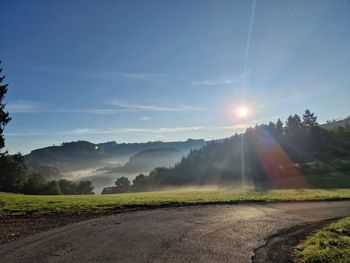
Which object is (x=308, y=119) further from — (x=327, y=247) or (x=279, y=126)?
(x=327, y=247)

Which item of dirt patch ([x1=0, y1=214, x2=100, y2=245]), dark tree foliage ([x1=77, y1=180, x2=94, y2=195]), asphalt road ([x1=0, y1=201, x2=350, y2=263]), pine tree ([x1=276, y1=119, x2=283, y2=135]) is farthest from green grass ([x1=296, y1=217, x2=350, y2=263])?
dark tree foliage ([x1=77, y1=180, x2=94, y2=195])

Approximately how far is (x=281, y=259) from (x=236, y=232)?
3.38 metres

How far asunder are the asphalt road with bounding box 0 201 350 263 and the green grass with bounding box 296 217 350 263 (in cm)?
151

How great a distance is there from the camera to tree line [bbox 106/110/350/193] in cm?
7228

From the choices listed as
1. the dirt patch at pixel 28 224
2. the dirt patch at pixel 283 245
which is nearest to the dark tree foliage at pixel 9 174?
the dirt patch at pixel 28 224

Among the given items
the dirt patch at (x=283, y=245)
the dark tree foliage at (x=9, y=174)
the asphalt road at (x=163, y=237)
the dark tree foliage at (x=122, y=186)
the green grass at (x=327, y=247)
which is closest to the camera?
the green grass at (x=327, y=247)

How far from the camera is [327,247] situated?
9914mm

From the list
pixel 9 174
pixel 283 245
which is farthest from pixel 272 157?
pixel 283 245

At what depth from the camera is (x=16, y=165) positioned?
3354 inches

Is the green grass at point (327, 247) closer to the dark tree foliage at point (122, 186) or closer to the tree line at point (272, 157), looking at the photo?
the tree line at point (272, 157)

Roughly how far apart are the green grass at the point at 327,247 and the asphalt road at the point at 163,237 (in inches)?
59.5

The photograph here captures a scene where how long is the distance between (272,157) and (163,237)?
250 ft

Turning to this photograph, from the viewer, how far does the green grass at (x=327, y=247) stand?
353 inches

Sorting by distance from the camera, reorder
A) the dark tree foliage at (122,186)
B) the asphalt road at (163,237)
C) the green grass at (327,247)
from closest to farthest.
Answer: the green grass at (327,247) → the asphalt road at (163,237) → the dark tree foliage at (122,186)
